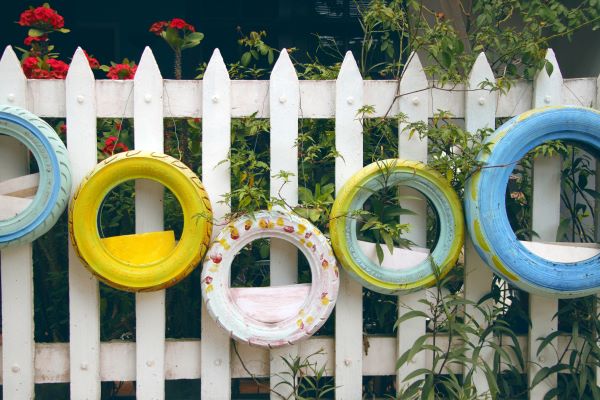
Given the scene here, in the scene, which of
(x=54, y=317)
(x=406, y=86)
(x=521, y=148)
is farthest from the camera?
(x=54, y=317)

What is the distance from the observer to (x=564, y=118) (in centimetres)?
255

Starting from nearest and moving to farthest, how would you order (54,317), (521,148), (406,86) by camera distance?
1. (521,148)
2. (406,86)
3. (54,317)

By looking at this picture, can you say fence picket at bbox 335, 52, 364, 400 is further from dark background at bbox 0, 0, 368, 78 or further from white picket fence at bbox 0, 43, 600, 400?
dark background at bbox 0, 0, 368, 78

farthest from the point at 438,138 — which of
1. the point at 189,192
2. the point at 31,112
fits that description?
the point at 31,112

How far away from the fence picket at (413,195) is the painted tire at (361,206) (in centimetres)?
10

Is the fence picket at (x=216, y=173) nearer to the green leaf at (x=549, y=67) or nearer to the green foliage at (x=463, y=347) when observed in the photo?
the green foliage at (x=463, y=347)

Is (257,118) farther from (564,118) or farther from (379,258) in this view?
(564,118)

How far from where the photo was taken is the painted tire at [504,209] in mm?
2506

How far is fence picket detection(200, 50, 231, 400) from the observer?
8.73ft

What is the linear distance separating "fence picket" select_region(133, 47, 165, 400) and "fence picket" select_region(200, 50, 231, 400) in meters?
0.17

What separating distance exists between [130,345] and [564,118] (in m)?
1.82

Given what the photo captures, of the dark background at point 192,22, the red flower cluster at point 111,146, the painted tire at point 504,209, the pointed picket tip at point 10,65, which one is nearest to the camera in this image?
the painted tire at point 504,209

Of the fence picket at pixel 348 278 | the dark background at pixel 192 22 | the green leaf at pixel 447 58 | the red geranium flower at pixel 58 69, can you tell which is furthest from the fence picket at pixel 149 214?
the dark background at pixel 192 22

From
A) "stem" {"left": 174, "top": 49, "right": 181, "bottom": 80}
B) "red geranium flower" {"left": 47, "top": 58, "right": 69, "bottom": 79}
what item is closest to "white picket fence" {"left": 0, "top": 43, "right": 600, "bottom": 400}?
"red geranium flower" {"left": 47, "top": 58, "right": 69, "bottom": 79}
